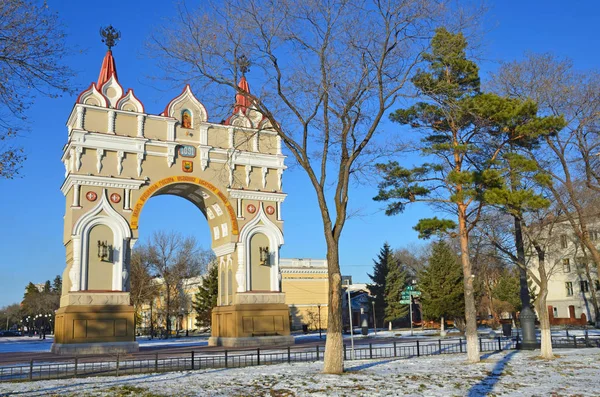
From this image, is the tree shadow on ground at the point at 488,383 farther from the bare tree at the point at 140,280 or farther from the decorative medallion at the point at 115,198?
the bare tree at the point at 140,280

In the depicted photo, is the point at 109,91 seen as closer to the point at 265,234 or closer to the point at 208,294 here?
the point at 265,234

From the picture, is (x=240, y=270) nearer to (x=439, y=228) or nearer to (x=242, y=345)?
(x=242, y=345)

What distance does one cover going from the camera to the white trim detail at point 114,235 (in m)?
27.5

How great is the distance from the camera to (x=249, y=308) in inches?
1210

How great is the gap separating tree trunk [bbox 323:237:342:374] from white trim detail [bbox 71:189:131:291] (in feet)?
51.1

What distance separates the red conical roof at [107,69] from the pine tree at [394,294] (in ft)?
114

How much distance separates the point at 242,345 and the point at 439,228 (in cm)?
1477

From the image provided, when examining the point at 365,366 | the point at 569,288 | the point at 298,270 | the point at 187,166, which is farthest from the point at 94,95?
the point at 569,288

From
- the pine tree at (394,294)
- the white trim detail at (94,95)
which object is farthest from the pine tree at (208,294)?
the white trim detail at (94,95)

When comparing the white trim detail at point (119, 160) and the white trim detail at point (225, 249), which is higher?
the white trim detail at point (119, 160)

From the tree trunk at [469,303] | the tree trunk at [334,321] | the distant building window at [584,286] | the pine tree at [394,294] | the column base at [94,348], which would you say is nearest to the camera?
the tree trunk at [334,321]

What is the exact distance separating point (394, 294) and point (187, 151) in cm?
3227

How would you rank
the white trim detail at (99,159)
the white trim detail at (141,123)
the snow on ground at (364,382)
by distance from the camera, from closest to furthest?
the snow on ground at (364,382) < the white trim detail at (99,159) < the white trim detail at (141,123)

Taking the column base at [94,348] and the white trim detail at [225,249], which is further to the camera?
the white trim detail at [225,249]
